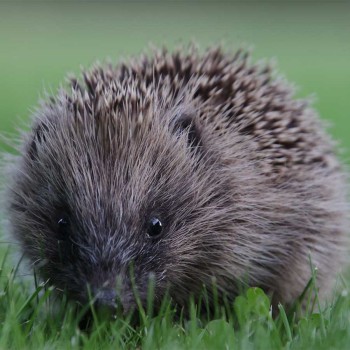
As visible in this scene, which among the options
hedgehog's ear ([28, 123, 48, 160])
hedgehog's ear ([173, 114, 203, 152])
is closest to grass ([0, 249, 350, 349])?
hedgehog's ear ([28, 123, 48, 160])

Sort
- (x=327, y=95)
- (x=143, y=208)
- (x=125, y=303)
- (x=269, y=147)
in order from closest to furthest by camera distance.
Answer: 1. (x=125, y=303)
2. (x=143, y=208)
3. (x=269, y=147)
4. (x=327, y=95)

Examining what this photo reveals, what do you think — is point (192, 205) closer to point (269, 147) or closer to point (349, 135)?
point (269, 147)

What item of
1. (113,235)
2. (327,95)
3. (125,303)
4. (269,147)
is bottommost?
(125,303)

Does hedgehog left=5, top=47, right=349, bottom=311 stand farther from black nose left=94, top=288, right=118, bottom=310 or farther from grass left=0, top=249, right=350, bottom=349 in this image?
grass left=0, top=249, right=350, bottom=349

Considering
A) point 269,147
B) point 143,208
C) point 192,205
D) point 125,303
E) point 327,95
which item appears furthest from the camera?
point 327,95

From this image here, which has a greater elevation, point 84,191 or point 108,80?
point 108,80

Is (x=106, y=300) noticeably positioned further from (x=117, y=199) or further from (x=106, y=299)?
Answer: (x=117, y=199)

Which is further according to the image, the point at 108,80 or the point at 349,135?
the point at 349,135

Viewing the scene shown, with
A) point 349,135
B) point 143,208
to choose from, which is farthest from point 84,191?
point 349,135

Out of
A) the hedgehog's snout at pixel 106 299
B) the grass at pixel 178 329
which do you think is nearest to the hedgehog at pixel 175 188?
the hedgehog's snout at pixel 106 299
